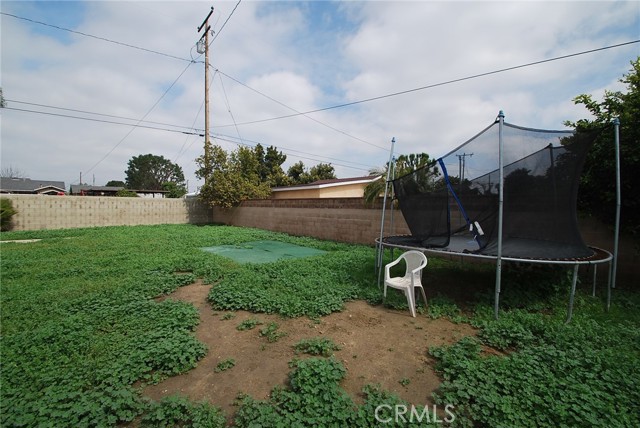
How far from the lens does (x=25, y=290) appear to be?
4.05 meters

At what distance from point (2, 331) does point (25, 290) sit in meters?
1.51

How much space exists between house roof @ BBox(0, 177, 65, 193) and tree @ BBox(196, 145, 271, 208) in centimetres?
1993

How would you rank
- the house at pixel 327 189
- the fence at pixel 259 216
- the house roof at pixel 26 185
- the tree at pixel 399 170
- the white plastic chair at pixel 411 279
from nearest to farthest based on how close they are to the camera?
the white plastic chair at pixel 411 279 → the fence at pixel 259 216 → the tree at pixel 399 170 → the house at pixel 327 189 → the house roof at pixel 26 185

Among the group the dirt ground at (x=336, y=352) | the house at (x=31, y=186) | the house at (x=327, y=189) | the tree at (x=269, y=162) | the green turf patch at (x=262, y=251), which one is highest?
the tree at (x=269, y=162)

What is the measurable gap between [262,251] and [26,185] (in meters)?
31.2

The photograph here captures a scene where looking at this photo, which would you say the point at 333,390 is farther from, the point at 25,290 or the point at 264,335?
the point at 25,290

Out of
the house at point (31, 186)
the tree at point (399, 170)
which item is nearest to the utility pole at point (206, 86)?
the tree at point (399, 170)

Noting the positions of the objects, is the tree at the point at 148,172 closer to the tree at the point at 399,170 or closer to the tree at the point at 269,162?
the tree at the point at 269,162

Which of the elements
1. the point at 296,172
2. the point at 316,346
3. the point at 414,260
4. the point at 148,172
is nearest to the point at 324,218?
the point at 414,260

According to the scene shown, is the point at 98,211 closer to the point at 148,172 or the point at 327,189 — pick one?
the point at 327,189

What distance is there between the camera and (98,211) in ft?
40.9

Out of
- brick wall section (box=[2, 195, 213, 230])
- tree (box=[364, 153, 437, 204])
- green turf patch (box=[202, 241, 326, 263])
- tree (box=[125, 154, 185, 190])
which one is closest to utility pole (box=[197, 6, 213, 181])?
brick wall section (box=[2, 195, 213, 230])

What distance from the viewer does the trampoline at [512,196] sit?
333 cm

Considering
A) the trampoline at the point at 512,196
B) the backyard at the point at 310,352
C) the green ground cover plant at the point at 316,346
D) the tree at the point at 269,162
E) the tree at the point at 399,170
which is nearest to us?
the backyard at the point at 310,352
